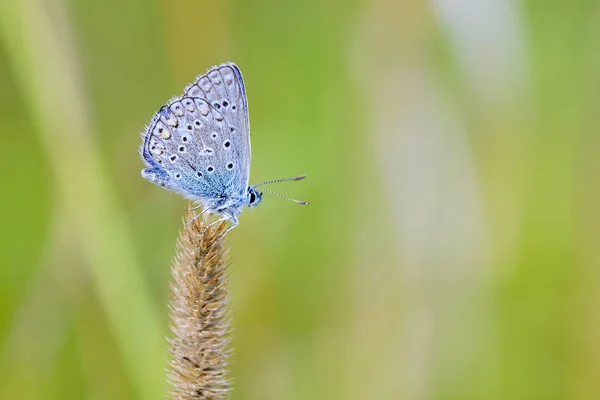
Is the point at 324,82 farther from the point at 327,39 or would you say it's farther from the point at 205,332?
the point at 205,332

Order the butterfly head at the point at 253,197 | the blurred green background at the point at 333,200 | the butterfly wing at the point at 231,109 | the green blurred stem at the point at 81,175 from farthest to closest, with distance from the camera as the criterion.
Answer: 1. the butterfly head at the point at 253,197
2. the butterfly wing at the point at 231,109
3. the blurred green background at the point at 333,200
4. the green blurred stem at the point at 81,175

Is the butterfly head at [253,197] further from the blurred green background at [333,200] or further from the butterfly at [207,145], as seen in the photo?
the blurred green background at [333,200]

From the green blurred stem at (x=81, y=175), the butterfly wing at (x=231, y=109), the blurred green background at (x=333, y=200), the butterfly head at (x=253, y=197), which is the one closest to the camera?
the green blurred stem at (x=81, y=175)

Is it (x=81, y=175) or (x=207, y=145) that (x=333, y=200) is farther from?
(x=81, y=175)

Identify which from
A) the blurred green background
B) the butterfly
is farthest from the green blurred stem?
the butterfly

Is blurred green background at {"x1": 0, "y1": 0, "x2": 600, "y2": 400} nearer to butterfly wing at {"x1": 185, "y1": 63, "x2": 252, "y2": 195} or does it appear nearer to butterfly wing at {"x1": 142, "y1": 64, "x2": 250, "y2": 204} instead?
butterfly wing at {"x1": 142, "y1": 64, "x2": 250, "y2": 204}

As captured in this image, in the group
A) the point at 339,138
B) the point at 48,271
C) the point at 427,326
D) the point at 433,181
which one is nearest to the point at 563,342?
the point at 427,326

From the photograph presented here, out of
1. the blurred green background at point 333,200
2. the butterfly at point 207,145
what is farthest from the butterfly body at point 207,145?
the blurred green background at point 333,200
